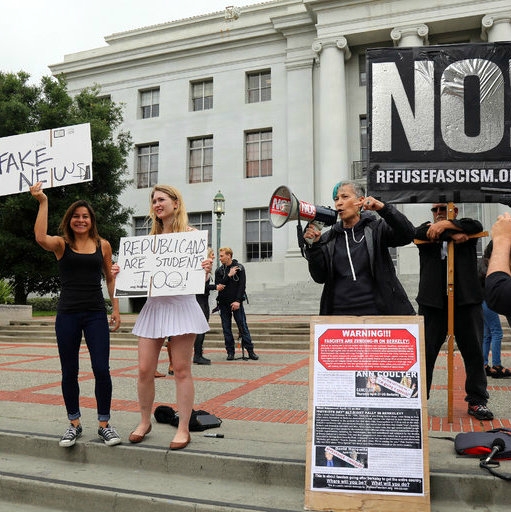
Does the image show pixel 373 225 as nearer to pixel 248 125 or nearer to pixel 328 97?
pixel 328 97

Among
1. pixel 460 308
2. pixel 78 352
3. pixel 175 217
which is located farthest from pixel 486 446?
pixel 78 352

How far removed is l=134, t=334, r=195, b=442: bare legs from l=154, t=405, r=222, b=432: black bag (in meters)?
0.44

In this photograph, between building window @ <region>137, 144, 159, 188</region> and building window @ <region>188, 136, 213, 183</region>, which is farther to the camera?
building window @ <region>137, 144, 159, 188</region>

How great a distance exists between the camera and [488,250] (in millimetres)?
6109

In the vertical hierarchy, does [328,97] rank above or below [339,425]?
above

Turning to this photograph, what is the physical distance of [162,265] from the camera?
424 centimetres

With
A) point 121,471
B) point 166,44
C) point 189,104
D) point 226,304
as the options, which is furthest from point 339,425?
point 166,44

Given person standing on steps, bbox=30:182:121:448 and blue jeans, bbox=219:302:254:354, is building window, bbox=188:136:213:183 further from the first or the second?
person standing on steps, bbox=30:182:121:448

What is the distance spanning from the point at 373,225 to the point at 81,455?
2.90m

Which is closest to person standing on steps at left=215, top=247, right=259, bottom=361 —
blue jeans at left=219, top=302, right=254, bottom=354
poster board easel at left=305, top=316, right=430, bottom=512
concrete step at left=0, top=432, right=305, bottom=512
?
blue jeans at left=219, top=302, right=254, bottom=354

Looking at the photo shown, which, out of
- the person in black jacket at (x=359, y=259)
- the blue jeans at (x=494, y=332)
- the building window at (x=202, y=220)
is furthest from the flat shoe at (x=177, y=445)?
the building window at (x=202, y=220)

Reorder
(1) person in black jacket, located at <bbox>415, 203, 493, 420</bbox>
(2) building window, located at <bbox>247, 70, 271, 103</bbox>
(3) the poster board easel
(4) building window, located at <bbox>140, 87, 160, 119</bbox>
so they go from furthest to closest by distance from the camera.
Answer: (4) building window, located at <bbox>140, 87, 160, 119</bbox>
(2) building window, located at <bbox>247, 70, 271, 103</bbox>
(1) person in black jacket, located at <bbox>415, 203, 493, 420</bbox>
(3) the poster board easel

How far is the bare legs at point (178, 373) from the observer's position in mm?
4039

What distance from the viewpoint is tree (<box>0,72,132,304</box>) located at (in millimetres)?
21312
